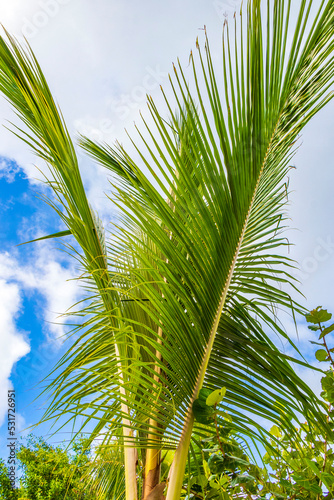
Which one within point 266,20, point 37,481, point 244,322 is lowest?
point 37,481

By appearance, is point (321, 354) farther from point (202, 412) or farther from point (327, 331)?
point (202, 412)

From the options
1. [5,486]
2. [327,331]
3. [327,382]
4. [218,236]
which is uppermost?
[218,236]

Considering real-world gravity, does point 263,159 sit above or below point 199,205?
above

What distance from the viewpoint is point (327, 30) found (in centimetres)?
96

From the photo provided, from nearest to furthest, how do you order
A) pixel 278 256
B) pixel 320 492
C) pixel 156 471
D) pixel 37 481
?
pixel 320 492 → pixel 156 471 → pixel 278 256 → pixel 37 481

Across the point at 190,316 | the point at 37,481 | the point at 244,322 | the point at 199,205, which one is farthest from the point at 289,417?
the point at 37,481

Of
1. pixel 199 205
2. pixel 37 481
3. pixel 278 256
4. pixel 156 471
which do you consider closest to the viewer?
pixel 199 205

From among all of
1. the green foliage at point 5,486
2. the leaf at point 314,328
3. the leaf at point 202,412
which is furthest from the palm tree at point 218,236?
the green foliage at point 5,486

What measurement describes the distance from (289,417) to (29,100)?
4.04 ft

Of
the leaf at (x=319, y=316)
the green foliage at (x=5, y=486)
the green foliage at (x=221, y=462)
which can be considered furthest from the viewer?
the green foliage at (x=5, y=486)

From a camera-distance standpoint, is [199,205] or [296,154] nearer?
[199,205]

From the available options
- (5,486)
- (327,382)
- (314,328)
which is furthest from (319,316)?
(5,486)

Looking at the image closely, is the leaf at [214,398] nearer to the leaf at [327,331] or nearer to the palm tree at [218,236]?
the palm tree at [218,236]

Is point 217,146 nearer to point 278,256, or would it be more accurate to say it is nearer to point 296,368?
point 278,256
